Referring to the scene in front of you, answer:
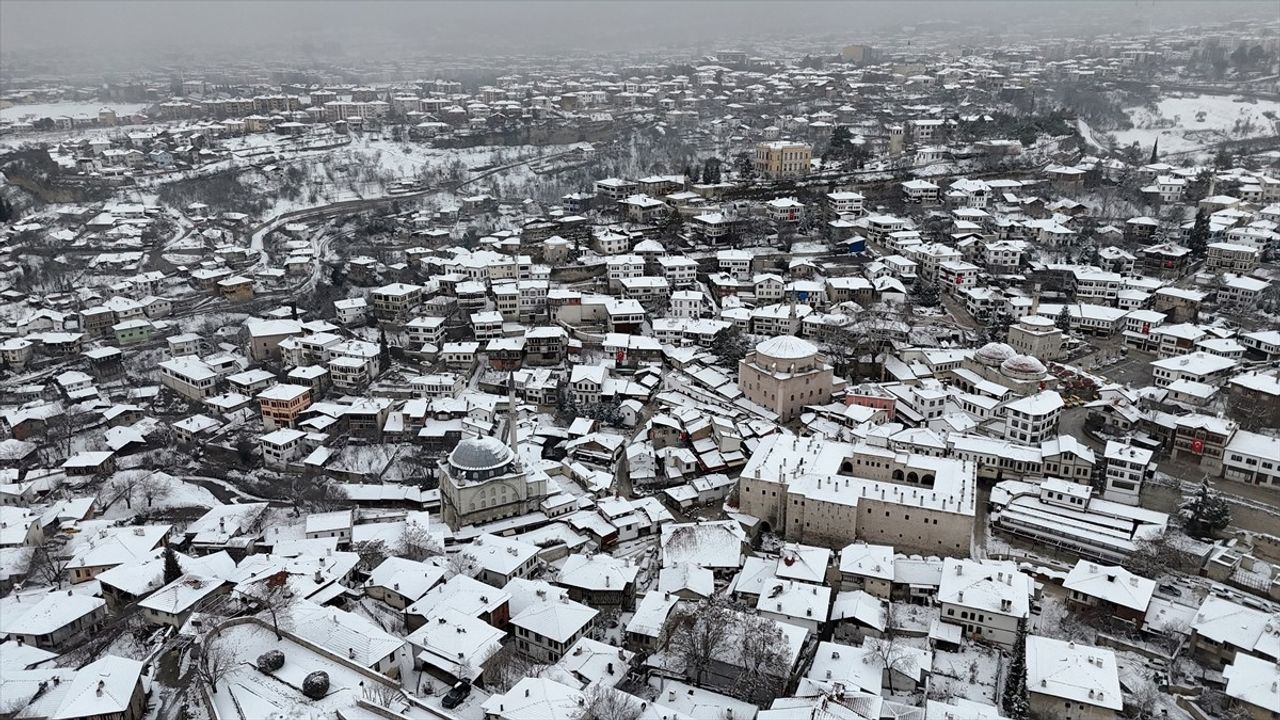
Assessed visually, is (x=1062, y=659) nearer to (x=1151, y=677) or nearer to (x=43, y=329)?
(x=1151, y=677)

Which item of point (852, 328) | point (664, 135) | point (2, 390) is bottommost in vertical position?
point (2, 390)

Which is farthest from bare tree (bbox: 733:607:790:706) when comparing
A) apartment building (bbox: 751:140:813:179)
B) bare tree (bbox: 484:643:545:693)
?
apartment building (bbox: 751:140:813:179)

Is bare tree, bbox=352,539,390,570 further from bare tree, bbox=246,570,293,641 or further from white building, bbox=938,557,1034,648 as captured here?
white building, bbox=938,557,1034,648

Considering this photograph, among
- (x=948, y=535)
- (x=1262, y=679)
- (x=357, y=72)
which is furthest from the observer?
(x=357, y=72)

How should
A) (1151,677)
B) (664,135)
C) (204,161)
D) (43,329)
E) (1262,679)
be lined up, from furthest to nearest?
1. (664,135)
2. (204,161)
3. (43,329)
4. (1151,677)
5. (1262,679)

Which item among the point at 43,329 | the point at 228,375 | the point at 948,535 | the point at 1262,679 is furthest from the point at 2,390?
the point at 1262,679

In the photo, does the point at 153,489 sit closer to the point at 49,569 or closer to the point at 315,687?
the point at 49,569

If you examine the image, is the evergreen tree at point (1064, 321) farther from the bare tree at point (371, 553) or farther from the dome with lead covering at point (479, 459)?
the bare tree at point (371, 553)
